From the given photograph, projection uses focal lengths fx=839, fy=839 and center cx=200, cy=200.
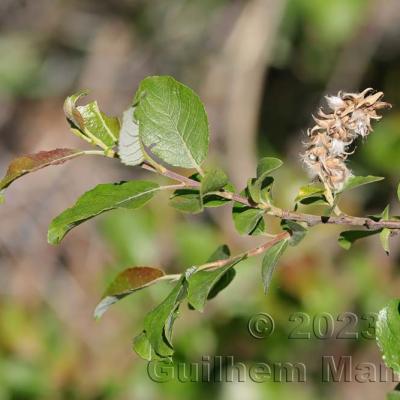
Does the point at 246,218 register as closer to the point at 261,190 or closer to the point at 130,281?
the point at 261,190

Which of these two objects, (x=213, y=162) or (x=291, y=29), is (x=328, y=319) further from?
(x=291, y=29)

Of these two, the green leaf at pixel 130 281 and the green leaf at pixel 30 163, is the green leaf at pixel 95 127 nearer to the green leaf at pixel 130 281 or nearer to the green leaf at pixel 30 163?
the green leaf at pixel 30 163

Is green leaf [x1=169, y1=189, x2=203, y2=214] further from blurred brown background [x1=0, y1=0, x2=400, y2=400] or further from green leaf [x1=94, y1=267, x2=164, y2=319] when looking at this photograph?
blurred brown background [x1=0, y1=0, x2=400, y2=400]

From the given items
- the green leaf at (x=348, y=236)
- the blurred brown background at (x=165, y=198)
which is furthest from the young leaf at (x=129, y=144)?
the blurred brown background at (x=165, y=198)

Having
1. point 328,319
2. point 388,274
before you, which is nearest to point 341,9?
point 388,274

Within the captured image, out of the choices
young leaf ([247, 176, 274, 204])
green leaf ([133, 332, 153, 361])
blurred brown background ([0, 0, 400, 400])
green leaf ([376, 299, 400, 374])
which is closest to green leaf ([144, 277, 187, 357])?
green leaf ([133, 332, 153, 361])
